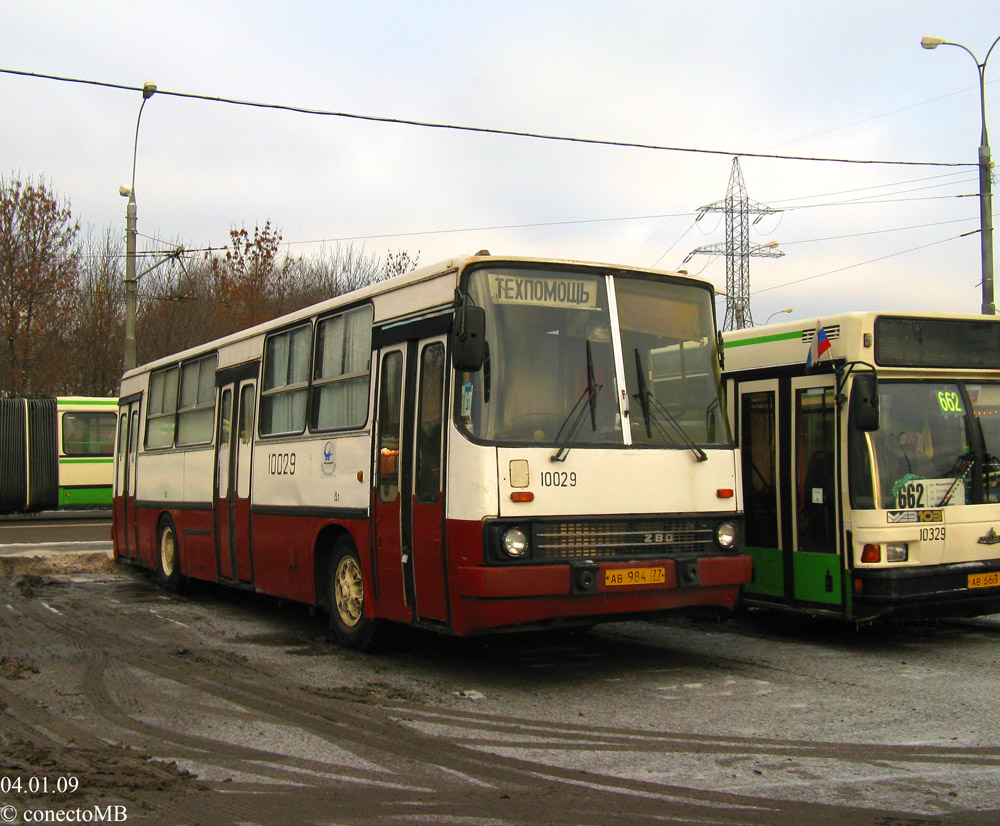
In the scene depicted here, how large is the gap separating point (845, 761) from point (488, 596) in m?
2.43

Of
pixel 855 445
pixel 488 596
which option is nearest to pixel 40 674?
pixel 488 596

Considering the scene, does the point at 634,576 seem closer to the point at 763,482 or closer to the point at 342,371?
the point at 763,482

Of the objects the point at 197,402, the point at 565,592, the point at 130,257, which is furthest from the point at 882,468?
Answer: the point at 130,257

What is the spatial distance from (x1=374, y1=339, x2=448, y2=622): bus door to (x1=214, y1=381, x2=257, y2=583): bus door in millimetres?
3266

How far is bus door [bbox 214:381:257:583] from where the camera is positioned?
11.4 metres

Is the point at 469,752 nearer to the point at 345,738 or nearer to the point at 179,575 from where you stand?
the point at 345,738

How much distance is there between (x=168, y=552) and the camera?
14242 millimetres

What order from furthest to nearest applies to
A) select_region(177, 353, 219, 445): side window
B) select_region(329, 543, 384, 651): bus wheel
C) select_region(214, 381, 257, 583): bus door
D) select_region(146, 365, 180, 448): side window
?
1. select_region(146, 365, 180, 448): side window
2. select_region(177, 353, 219, 445): side window
3. select_region(214, 381, 257, 583): bus door
4. select_region(329, 543, 384, 651): bus wheel

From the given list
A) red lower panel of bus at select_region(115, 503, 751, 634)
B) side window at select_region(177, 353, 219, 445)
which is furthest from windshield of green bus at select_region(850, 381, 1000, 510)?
side window at select_region(177, 353, 219, 445)

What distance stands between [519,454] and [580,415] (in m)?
0.59

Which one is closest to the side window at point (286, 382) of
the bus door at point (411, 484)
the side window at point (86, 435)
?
the bus door at point (411, 484)

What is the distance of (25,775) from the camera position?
18.1 feet

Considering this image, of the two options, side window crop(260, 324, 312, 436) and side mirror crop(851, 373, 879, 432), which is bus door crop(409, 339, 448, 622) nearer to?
side window crop(260, 324, 312, 436)
